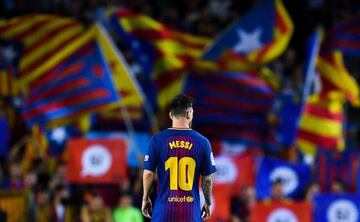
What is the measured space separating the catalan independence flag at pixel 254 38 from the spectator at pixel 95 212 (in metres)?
3.33

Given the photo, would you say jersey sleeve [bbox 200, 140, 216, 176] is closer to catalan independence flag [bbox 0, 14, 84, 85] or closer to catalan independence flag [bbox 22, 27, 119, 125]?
catalan independence flag [bbox 22, 27, 119, 125]

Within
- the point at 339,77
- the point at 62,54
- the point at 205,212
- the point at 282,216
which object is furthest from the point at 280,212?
the point at 205,212

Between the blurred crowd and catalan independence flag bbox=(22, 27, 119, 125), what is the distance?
711 mm

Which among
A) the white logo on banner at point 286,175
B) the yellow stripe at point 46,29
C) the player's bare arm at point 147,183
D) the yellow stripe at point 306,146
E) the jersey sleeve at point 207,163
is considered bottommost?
the player's bare arm at point 147,183

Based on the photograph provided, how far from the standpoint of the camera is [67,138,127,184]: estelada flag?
15.4m

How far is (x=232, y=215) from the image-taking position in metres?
15.2

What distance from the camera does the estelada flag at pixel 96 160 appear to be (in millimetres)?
15352

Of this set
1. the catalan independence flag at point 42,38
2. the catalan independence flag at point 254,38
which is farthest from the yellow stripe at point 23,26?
the catalan independence flag at point 254,38

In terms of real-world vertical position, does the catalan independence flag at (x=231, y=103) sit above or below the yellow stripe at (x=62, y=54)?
below

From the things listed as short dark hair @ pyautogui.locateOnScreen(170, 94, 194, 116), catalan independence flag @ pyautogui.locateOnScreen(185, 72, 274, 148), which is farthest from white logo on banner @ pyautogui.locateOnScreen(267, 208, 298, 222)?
short dark hair @ pyautogui.locateOnScreen(170, 94, 194, 116)

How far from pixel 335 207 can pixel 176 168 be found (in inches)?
254

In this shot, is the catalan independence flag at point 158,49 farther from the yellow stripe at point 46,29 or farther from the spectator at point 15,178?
the spectator at point 15,178

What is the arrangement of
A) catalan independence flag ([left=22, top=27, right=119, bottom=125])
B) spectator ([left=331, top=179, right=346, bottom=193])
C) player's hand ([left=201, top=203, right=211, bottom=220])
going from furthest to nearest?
catalan independence flag ([left=22, top=27, right=119, bottom=125])
spectator ([left=331, top=179, right=346, bottom=193])
player's hand ([left=201, top=203, right=211, bottom=220])

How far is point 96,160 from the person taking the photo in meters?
15.4
